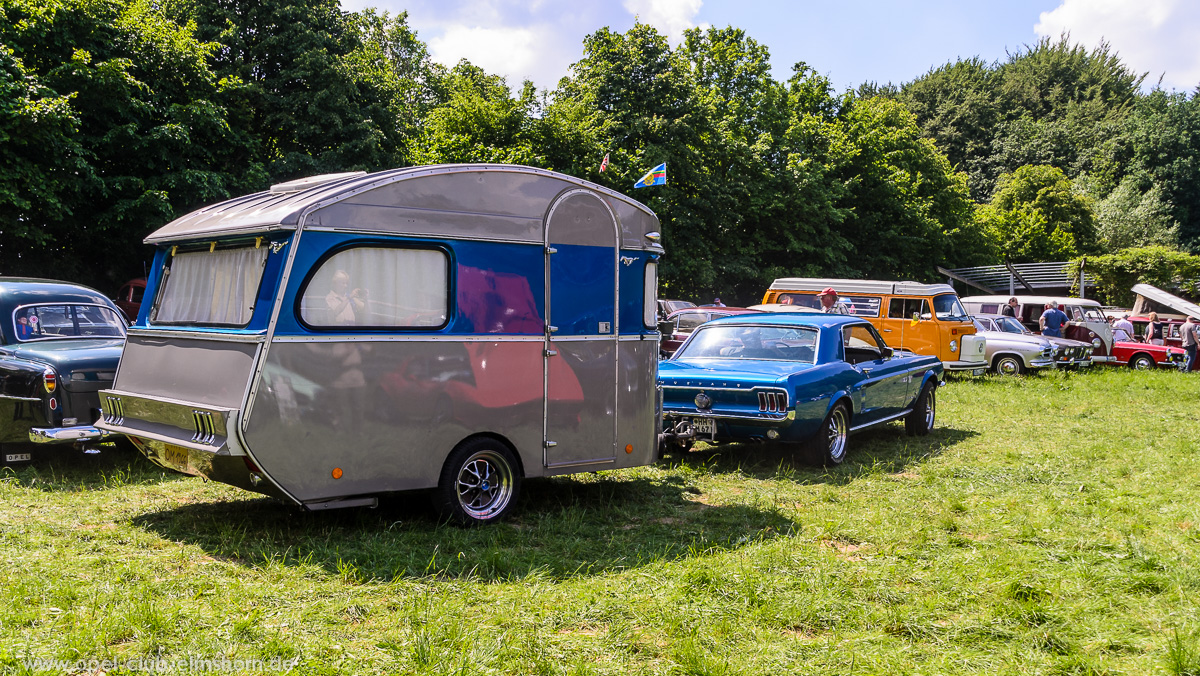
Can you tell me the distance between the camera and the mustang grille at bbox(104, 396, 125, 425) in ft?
21.4

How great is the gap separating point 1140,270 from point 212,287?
42.9m

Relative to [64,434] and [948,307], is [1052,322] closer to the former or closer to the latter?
[948,307]

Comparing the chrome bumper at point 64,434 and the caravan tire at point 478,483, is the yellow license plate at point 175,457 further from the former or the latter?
the chrome bumper at point 64,434

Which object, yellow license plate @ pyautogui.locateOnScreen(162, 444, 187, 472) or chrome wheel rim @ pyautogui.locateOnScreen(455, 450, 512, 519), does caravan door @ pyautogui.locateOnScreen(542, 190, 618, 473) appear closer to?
chrome wheel rim @ pyautogui.locateOnScreen(455, 450, 512, 519)

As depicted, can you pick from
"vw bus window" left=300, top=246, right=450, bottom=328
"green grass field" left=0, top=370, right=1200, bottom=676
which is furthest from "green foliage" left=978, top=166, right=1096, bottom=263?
"vw bus window" left=300, top=246, right=450, bottom=328

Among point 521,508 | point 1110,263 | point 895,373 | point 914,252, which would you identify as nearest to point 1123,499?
point 895,373

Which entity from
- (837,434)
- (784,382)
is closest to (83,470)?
(784,382)

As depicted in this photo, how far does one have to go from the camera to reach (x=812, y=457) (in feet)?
29.9

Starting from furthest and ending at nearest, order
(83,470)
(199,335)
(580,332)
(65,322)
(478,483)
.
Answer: (65,322) < (83,470) < (580,332) < (478,483) < (199,335)

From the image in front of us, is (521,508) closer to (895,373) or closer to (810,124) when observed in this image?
(895,373)

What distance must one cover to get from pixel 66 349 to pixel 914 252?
36.6 m

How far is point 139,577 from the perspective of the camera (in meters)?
5.08

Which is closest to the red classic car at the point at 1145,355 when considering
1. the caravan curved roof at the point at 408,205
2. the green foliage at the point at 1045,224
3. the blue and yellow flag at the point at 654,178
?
the blue and yellow flag at the point at 654,178

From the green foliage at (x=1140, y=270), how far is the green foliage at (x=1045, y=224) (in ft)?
19.8
